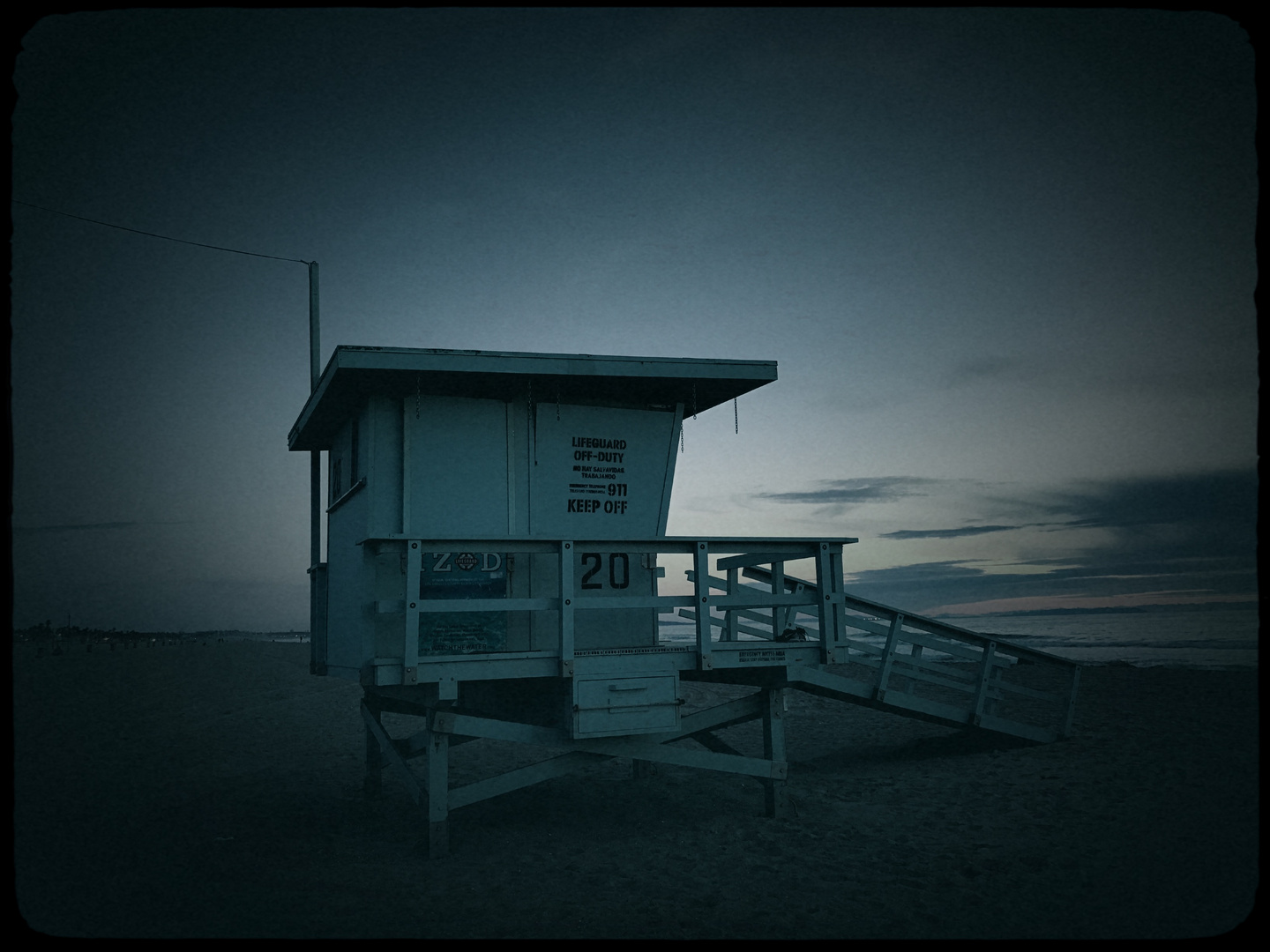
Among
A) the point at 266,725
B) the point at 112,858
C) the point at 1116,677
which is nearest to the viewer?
the point at 112,858

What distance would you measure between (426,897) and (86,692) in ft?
61.0

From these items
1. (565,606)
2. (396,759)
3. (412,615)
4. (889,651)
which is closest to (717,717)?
(565,606)

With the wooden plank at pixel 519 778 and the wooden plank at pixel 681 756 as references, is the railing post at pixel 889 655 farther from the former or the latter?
the wooden plank at pixel 519 778

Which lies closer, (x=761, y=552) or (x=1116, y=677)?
(x=761, y=552)

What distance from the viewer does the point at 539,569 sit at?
857 centimetres

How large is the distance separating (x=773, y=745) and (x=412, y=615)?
13.7 feet

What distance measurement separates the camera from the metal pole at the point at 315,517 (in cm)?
994

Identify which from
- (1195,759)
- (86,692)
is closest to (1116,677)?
(1195,759)

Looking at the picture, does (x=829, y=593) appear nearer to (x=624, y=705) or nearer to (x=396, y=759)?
(x=624, y=705)

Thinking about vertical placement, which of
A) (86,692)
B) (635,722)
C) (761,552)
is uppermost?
(761,552)

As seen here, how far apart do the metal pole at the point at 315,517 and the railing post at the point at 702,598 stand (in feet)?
15.8

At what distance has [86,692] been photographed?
20078 mm

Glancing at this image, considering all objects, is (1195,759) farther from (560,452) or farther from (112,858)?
(112,858)

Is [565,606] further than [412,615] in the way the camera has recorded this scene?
Yes
